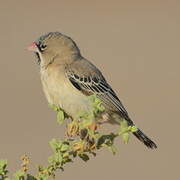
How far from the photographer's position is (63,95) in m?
6.31

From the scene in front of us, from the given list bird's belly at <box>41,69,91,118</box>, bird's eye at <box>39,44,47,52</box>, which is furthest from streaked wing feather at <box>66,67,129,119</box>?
bird's eye at <box>39,44,47,52</box>

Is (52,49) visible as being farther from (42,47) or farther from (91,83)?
(91,83)

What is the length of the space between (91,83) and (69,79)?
0.25m

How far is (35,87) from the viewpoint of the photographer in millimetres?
15977

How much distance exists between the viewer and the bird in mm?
6375

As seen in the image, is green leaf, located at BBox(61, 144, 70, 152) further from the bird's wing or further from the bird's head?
the bird's head

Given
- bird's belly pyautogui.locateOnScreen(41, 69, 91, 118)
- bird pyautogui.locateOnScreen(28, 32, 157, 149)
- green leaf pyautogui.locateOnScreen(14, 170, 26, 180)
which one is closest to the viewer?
green leaf pyautogui.locateOnScreen(14, 170, 26, 180)

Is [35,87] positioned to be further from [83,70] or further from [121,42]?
[83,70]

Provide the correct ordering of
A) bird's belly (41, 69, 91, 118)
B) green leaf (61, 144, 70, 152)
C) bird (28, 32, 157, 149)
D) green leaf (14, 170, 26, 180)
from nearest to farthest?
green leaf (14, 170, 26, 180) → green leaf (61, 144, 70, 152) → bird's belly (41, 69, 91, 118) → bird (28, 32, 157, 149)

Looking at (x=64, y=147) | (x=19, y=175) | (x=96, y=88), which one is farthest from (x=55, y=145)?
(x=96, y=88)

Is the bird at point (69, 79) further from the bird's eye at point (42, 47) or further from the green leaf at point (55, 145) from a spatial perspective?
the green leaf at point (55, 145)

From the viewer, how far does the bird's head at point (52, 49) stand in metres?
6.91

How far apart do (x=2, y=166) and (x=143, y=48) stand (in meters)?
15.9

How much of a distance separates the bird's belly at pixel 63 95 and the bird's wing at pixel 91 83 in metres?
0.12
